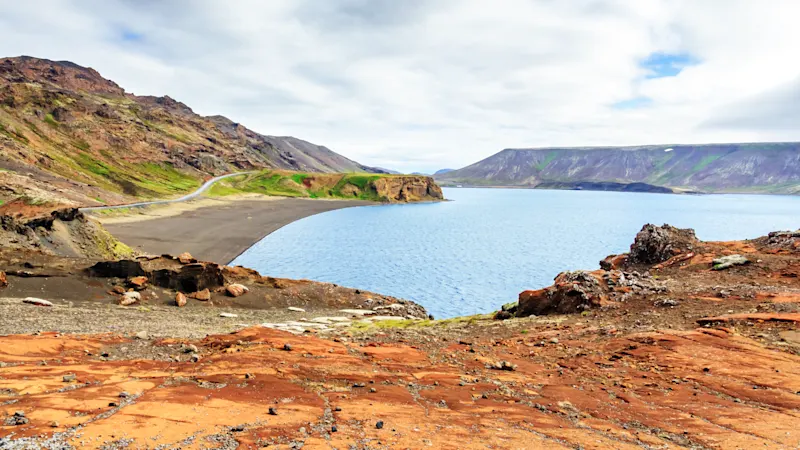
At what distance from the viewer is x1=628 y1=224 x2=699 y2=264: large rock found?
1302 inches

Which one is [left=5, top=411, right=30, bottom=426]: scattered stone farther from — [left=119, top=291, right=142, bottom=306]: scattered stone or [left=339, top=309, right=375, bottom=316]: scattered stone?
[left=339, top=309, right=375, bottom=316]: scattered stone

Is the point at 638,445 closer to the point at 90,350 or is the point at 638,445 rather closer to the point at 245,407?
the point at 245,407

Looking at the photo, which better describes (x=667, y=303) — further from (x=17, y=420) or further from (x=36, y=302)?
(x=36, y=302)

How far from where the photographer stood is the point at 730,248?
32.4 metres

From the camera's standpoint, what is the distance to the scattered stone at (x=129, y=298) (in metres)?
29.0

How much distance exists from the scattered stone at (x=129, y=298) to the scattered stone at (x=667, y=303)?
33.9 metres

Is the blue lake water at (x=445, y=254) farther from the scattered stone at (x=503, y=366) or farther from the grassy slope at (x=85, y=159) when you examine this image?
the grassy slope at (x=85, y=159)

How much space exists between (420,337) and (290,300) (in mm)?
19118

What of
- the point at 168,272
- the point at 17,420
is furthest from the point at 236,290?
the point at 17,420

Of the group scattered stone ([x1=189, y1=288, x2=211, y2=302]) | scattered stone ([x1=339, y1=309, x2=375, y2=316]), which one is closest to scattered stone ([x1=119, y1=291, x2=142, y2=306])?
scattered stone ([x1=189, y1=288, x2=211, y2=302])

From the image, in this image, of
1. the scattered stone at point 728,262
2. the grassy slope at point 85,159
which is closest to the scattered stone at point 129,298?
the scattered stone at point 728,262

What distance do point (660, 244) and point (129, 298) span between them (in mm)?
40588

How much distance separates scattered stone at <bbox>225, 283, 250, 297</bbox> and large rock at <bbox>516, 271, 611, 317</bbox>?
23.2 m

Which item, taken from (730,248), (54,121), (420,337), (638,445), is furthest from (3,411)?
(54,121)
